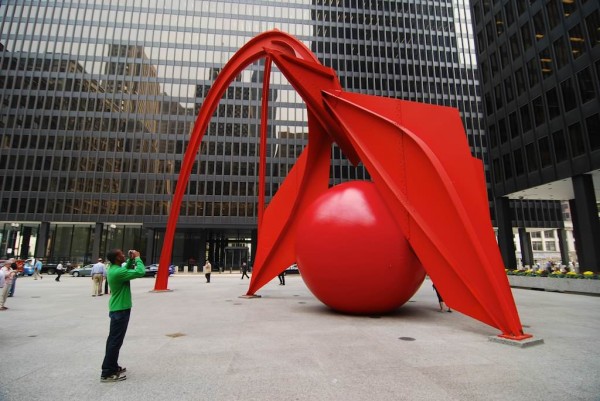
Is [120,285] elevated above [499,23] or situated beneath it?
situated beneath

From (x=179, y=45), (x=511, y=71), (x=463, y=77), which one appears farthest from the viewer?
(x=463, y=77)

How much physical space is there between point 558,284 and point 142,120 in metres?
56.3

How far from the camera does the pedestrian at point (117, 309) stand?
4.81 meters

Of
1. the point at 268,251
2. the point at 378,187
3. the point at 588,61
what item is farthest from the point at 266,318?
the point at 588,61

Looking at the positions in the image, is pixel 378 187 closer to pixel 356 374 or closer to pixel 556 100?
pixel 356 374

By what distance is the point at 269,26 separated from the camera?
60531mm

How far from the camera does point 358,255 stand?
900 cm

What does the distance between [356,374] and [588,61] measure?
1172 inches

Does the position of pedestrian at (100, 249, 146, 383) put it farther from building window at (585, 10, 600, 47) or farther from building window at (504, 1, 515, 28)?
building window at (504, 1, 515, 28)

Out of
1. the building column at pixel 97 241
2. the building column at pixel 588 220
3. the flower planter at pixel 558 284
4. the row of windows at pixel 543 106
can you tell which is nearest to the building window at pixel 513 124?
the row of windows at pixel 543 106

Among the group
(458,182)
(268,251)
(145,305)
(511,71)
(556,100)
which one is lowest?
(145,305)

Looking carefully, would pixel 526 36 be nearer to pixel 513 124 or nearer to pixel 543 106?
pixel 543 106

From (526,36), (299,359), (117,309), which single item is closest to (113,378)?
(117,309)

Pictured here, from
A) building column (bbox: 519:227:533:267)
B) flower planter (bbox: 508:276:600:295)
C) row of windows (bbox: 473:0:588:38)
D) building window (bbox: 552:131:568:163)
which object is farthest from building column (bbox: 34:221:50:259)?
building column (bbox: 519:227:533:267)
